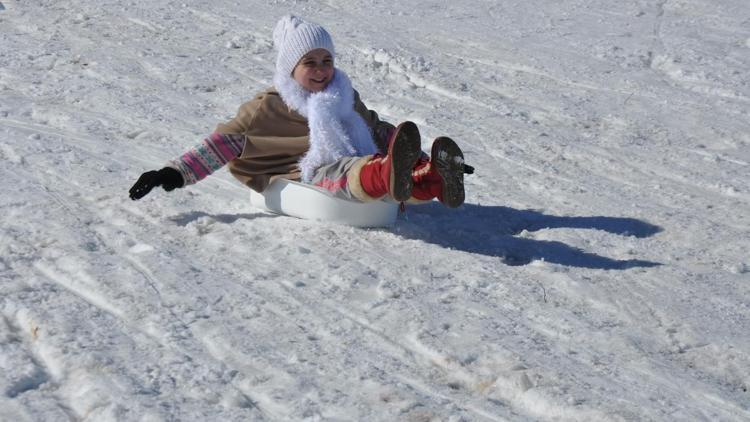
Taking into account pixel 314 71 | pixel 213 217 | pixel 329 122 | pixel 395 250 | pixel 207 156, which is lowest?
pixel 213 217

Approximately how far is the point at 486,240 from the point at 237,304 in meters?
1.19

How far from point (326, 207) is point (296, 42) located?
2.28 ft

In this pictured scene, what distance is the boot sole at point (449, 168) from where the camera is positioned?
3.56 metres

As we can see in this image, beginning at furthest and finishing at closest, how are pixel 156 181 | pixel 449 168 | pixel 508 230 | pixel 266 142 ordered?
pixel 508 230
pixel 266 142
pixel 156 181
pixel 449 168

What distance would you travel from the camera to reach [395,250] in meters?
3.72

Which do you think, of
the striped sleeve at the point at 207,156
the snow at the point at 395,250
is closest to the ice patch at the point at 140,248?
the snow at the point at 395,250

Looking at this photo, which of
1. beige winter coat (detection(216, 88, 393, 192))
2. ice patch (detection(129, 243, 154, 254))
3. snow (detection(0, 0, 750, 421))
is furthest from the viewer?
beige winter coat (detection(216, 88, 393, 192))

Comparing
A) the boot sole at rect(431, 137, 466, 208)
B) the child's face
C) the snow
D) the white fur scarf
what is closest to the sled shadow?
the snow

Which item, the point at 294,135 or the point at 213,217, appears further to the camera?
the point at 294,135

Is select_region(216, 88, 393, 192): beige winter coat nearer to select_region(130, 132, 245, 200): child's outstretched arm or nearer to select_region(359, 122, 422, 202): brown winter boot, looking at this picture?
select_region(130, 132, 245, 200): child's outstretched arm

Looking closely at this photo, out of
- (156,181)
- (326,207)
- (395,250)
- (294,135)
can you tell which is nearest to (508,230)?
(395,250)

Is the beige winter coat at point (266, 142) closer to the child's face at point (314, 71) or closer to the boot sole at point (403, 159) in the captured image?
the child's face at point (314, 71)

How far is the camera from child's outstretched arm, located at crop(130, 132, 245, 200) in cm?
391

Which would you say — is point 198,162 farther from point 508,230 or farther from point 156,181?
point 508,230
